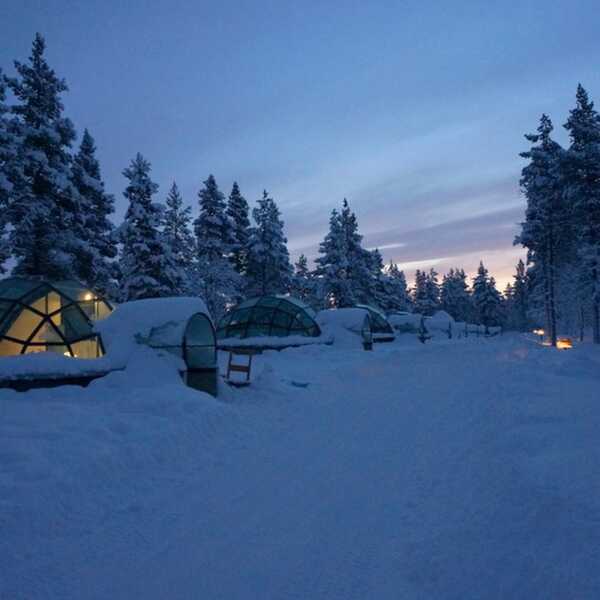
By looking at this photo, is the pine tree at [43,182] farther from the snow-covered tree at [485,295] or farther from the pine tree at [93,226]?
the snow-covered tree at [485,295]

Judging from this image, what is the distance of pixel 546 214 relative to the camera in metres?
35.8

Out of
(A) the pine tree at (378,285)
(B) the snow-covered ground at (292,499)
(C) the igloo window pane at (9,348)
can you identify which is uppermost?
(A) the pine tree at (378,285)

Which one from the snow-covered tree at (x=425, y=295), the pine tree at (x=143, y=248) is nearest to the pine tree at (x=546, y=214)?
the pine tree at (x=143, y=248)

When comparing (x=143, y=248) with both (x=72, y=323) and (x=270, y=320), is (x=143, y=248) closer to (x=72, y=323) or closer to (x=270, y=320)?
(x=270, y=320)

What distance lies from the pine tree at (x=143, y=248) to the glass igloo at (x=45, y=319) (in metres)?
14.5

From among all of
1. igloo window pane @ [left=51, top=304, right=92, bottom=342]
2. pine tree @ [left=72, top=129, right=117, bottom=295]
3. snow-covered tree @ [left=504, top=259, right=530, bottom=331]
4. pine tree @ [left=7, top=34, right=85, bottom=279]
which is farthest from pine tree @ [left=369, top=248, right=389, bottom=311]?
snow-covered tree @ [left=504, top=259, right=530, bottom=331]

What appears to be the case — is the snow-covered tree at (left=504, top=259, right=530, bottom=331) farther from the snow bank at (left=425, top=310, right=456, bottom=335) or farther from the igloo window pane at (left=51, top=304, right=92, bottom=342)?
the igloo window pane at (left=51, top=304, right=92, bottom=342)

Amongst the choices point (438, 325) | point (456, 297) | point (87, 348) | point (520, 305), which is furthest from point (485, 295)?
point (87, 348)

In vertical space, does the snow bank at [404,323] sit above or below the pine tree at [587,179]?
below

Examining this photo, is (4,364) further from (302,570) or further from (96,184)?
(96,184)

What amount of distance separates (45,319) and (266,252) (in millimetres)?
31537

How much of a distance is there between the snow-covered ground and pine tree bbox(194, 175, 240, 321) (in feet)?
95.6

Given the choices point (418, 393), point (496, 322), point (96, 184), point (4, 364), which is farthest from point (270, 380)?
point (496, 322)

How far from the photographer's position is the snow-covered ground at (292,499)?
353 cm
